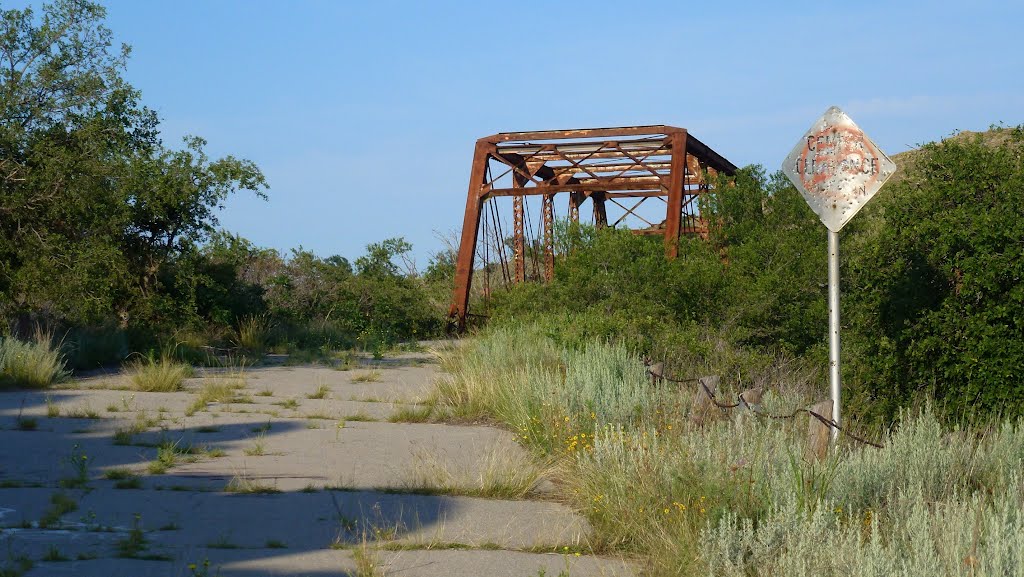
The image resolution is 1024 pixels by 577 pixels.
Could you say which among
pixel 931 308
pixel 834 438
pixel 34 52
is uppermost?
pixel 34 52

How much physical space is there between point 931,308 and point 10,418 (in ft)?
29.1

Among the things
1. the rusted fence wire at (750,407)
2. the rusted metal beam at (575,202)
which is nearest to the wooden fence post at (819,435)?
the rusted fence wire at (750,407)

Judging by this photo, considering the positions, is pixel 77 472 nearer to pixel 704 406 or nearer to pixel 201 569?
pixel 201 569

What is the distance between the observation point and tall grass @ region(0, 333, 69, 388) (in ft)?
40.8

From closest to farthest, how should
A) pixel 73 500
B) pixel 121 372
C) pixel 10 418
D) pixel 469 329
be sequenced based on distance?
pixel 73 500, pixel 10 418, pixel 121 372, pixel 469 329

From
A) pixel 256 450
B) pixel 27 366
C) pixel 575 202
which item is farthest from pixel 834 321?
pixel 575 202

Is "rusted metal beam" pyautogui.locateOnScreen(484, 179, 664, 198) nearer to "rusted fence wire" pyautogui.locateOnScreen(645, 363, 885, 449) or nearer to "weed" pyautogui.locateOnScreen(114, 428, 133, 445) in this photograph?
"rusted fence wire" pyautogui.locateOnScreen(645, 363, 885, 449)

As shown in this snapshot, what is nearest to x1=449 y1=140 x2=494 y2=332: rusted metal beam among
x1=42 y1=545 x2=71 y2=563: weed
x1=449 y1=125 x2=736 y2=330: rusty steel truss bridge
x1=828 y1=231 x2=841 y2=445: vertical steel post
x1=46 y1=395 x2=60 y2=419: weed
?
x1=449 y1=125 x2=736 y2=330: rusty steel truss bridge

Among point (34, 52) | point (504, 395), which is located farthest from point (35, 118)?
point (504, 395)

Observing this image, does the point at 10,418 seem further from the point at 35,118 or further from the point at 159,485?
the point at 35,118

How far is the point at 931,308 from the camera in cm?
923

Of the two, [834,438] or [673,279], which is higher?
[673,279]

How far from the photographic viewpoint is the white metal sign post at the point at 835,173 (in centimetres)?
736

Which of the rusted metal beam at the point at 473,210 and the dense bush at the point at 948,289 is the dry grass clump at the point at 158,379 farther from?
the rusted metal beam at the point at 473,210
